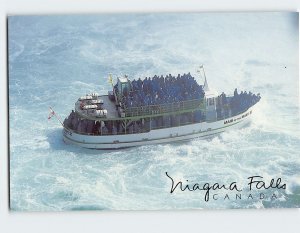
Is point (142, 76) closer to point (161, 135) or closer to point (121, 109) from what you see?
point (121, 109)

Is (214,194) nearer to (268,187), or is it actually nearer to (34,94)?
(268,187)

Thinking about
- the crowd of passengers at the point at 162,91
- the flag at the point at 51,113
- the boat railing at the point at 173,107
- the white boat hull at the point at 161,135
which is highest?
the crowd of passengers at the point at 162,91

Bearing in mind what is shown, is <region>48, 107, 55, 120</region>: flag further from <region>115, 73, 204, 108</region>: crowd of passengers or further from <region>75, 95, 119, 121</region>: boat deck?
<region>115, 73, 204, 108</region>: crowd of passengers

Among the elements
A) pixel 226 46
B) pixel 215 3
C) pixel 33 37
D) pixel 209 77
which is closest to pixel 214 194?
pixel 209 77

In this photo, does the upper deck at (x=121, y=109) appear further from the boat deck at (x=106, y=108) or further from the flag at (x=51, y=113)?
the flag at (x=51, y=113)

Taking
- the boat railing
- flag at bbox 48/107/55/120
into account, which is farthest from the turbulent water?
the boat railing

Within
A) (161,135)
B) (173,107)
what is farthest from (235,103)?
(161,135)

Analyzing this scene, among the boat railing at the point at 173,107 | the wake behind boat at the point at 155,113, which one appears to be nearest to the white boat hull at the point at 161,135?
the wake behind boat at the point at 155,113
